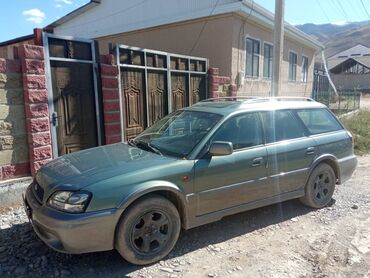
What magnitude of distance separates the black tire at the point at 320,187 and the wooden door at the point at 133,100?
11.7ft

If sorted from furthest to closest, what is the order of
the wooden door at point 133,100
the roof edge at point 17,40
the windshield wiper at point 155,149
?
the roof edge at point 17,40, the wooden door at point 133,100, the windshield wiper at point 155,149

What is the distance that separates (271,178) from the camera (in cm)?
414

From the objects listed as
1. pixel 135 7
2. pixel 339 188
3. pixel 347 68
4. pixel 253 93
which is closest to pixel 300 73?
pixel 253 93

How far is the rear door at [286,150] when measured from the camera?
419cm

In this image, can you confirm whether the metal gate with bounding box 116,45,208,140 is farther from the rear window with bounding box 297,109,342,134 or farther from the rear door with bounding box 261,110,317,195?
the rear window with bounding box 297,109,342,134

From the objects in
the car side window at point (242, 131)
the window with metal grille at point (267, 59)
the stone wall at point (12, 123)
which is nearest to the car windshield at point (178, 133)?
the car side window at point (242, 131)

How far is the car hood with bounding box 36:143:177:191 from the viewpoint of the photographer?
310 centimetres

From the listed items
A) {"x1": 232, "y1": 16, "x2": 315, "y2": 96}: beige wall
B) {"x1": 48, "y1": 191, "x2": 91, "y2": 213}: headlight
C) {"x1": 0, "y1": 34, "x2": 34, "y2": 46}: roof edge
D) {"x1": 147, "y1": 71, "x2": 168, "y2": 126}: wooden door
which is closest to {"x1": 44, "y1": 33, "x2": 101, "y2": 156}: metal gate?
{"x1": 147, "y1": 71, "x2": 168, "y2": 126}: wooden door

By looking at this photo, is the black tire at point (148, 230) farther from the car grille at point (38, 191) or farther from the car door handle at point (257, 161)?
the car door handle at point (257, 161)

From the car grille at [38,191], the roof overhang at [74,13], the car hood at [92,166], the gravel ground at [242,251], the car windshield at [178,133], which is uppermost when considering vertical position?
the roof overhang at [74,13]

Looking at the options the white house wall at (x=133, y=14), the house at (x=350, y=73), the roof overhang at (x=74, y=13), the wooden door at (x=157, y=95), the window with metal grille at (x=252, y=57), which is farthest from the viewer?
the house at (x=350, y=73)

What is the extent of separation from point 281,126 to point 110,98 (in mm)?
3201

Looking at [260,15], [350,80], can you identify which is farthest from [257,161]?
[350,80]

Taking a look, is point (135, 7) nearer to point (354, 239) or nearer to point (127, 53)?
point (127, 53)
